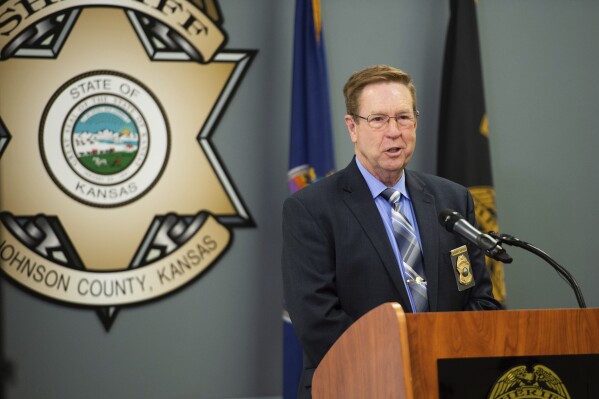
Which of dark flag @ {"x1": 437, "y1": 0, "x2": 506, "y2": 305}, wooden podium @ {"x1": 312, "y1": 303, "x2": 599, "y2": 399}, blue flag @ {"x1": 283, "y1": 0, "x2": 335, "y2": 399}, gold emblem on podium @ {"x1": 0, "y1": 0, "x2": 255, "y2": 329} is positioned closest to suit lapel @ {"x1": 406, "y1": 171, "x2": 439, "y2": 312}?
wooden podium @ {"x1": 312, "y1": 303, "x2": 599, "y2": 399}

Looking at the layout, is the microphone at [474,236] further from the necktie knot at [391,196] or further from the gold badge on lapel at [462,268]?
the necktie knot at [391,196]

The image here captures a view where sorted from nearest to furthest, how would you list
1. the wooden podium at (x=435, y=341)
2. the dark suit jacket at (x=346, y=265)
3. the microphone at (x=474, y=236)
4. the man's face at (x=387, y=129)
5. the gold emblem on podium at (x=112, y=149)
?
the wooden podium at (x=435, y=341), the microphone at (x=474, y=236), the dark suit jacket at (x=346, y=265), the man's face at (x=387, y=129), the gold emblem on podium at (x=112, y=149)

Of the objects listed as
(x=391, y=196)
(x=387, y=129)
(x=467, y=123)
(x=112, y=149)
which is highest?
(x=467, y=123)

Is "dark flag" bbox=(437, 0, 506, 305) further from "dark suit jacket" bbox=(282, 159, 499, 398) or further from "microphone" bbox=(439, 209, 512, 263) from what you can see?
"microphone" bbox=(439, 209, 512, 263)

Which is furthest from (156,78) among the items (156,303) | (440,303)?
(440,303)

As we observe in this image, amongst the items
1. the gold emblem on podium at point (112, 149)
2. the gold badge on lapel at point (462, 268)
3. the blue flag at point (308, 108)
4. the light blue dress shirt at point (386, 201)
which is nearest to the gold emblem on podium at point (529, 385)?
the gold badge on lapel at point (462, 268)

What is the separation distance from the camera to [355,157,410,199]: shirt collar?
2.42 metres

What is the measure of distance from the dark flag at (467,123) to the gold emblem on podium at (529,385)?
Result: 2530mm

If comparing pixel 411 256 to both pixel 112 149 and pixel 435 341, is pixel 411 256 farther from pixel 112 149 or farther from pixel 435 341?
pixel 112 149

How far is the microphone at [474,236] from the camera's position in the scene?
184cm

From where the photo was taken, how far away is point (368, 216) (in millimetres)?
2340

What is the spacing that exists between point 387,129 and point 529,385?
94cm

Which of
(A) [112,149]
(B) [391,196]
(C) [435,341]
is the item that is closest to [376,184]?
(B) [391,196]

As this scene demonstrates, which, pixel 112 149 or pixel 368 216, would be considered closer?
pixel 368 216
